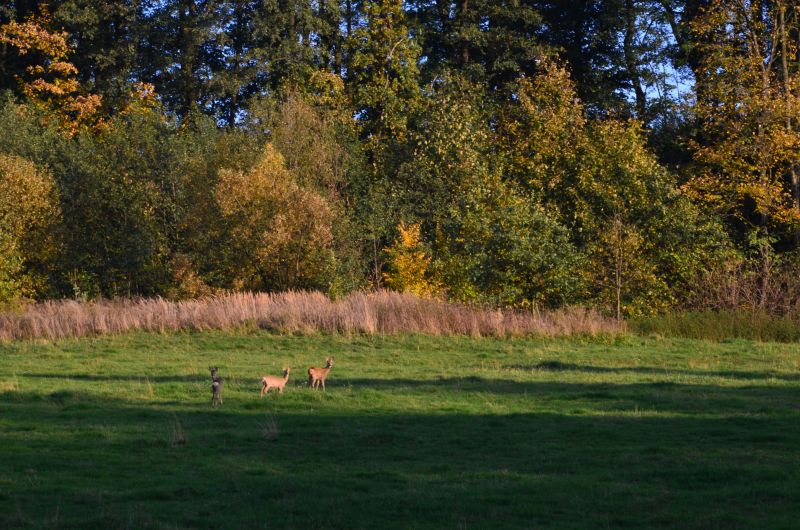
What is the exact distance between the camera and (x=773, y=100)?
46.8 metres

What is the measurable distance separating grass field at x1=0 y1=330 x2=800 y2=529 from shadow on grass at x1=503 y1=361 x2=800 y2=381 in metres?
0.12

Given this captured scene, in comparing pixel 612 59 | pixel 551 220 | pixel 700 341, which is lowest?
pixel 700 341

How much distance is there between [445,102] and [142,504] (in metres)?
46.8

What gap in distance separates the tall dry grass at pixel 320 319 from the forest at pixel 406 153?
3.40 metres

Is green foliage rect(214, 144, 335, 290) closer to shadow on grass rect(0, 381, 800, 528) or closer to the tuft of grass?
shadow on grass rect(0, 381, 800, 528)

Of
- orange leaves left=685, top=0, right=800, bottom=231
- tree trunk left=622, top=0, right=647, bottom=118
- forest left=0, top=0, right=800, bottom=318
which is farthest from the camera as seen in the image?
tree trunk left=622, top=0, right=647, bottom=118

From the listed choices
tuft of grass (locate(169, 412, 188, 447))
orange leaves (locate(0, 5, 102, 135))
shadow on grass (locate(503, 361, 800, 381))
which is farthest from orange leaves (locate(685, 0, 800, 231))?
orange leaves (locate(0, 5, 102, 135))

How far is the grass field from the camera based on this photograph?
1153 centimetres

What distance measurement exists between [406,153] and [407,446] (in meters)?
44.9

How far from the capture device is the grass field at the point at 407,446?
11.5m

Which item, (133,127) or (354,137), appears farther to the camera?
(354,137)

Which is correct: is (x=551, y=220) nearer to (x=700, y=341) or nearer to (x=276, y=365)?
(x=700, y=341)

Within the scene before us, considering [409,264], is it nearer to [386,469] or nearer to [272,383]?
[272,383]

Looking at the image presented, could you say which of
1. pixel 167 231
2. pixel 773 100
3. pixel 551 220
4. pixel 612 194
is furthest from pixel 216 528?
pixel 167 231
